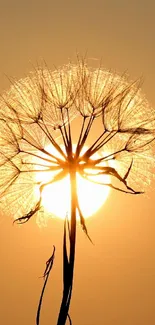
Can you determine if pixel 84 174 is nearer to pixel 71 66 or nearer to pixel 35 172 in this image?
pixel 35 172

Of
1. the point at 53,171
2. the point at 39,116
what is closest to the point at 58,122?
the point at 39,116

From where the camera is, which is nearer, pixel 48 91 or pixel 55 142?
pixel 55 142

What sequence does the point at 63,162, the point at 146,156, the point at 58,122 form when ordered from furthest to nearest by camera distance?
the point at 146,156
the point at 58,122
the point at 63,162

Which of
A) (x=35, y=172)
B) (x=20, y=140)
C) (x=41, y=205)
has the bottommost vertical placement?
(x=41, y=205)

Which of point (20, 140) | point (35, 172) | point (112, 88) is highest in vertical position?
point (112, 88)

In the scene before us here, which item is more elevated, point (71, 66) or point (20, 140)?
point (71, 66)

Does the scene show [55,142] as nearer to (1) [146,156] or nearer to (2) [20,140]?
(2) [20,140]

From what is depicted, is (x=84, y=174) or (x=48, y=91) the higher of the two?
(x=48, y=91)

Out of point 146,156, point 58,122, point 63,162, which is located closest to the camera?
point 63,162

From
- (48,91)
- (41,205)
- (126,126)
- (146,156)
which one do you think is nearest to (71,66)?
(48,91)
